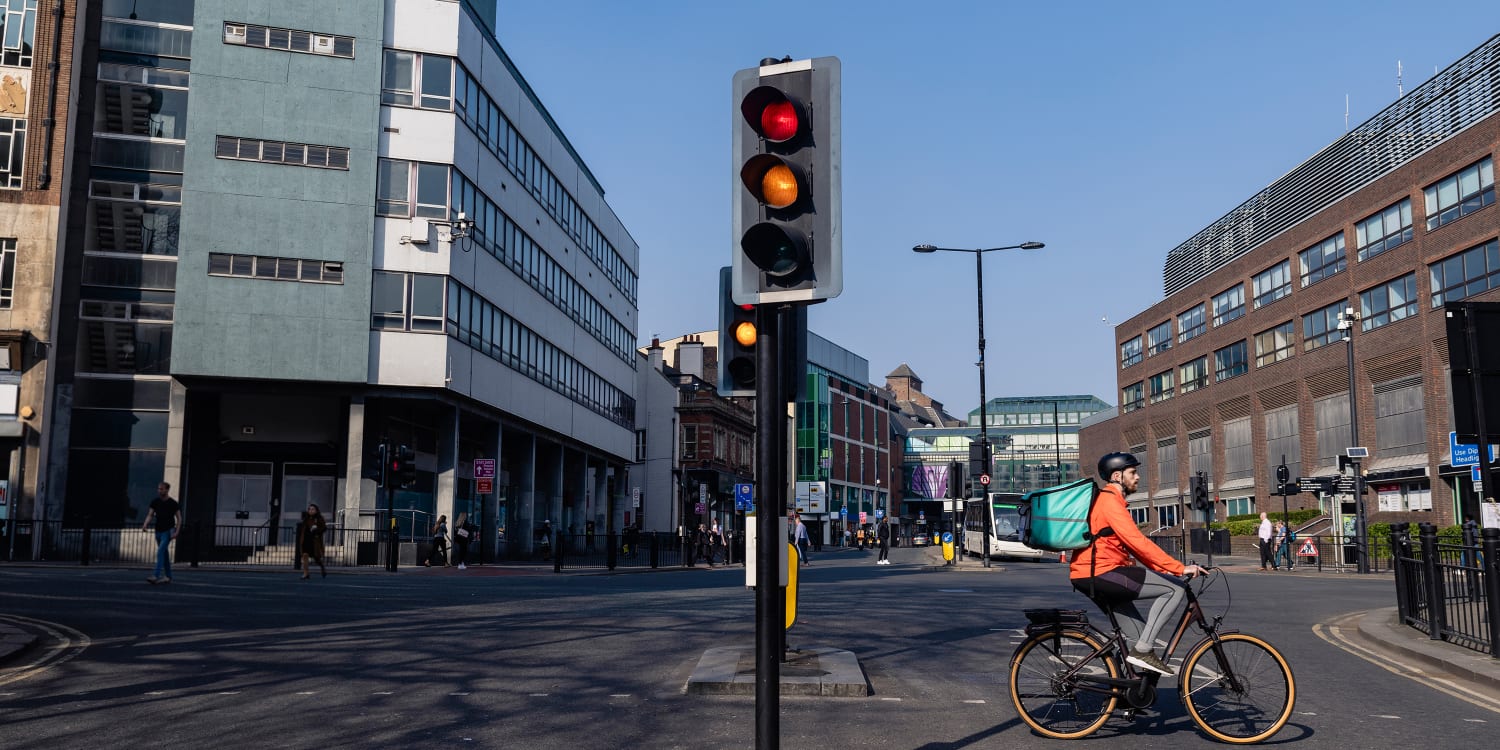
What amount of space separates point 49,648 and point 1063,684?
8895 mm

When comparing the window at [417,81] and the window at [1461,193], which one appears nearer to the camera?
the window at [417,81]

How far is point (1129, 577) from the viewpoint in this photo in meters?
7.20

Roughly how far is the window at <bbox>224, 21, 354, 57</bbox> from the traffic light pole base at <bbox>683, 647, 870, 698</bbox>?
29428 millimetres

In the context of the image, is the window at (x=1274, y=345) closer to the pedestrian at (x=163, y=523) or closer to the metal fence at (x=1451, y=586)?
the metal fence at (x=1451, y=586)

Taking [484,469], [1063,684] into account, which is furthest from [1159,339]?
[1063,684]

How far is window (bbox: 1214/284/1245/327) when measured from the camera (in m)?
59.8

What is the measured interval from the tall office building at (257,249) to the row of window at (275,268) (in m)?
0.06

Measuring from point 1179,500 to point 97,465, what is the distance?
178ft

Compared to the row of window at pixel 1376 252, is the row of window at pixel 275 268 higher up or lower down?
lower down

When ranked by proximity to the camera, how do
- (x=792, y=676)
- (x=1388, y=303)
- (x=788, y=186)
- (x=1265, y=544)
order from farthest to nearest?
(x=1388, y=303) → (x=1265, y=544) → (x=792, y=676) → (x=788, y=186)

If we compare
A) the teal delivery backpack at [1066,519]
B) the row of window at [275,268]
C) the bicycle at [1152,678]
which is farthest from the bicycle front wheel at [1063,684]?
the row of window at [275,268]

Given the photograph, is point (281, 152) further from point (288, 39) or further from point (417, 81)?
point (417, 81)

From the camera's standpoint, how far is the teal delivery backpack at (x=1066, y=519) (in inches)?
291

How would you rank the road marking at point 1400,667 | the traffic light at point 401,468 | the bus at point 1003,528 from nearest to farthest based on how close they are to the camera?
1. the road marking at point 1400,667
2. the traffic light at point 401,468
3. the bus at point 1003,528
